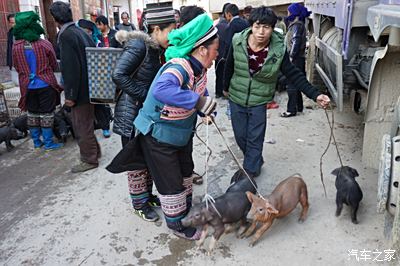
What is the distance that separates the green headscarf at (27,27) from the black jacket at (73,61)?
33.3 inches

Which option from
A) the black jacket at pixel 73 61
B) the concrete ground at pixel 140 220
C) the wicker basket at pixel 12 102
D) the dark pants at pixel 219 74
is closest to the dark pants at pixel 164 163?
the concrete ground at pixel 140 220

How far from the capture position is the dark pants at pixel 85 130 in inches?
148

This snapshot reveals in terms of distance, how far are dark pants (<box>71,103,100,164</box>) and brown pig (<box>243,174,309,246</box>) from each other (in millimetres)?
1953

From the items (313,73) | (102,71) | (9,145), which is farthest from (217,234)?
(313,73)

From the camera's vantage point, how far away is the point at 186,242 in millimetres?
2590

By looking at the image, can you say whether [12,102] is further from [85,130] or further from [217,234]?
[217,234]

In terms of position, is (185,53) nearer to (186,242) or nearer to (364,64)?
(186,242)

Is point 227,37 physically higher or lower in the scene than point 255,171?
higher

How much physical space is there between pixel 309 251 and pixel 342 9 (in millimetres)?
2465

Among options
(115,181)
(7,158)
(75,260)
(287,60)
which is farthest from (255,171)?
(7,158)

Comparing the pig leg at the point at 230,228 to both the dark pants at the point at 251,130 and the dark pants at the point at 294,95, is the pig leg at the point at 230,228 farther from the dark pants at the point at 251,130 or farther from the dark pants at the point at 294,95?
the dark pants at the point at 294,95

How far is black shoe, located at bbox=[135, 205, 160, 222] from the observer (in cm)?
285

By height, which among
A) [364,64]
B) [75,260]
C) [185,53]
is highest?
[185,53]

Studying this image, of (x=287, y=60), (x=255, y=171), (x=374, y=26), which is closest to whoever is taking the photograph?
(x=374, y=26)
